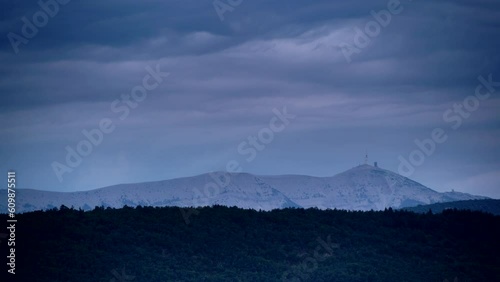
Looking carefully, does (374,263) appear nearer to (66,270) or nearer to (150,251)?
(150,251)

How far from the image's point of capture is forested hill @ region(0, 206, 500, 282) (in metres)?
87.9

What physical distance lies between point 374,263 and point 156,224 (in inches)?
934

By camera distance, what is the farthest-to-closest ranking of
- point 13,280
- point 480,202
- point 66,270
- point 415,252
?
1. point 480,202
2. point 415,252
3. point 66,270
4. point 13,280

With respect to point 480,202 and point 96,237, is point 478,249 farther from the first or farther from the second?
point 480,202

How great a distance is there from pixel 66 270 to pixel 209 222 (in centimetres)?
2329

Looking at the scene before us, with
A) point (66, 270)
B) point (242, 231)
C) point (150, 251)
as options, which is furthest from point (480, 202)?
point (66, 270)

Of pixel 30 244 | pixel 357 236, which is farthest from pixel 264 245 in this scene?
pixel 30 244

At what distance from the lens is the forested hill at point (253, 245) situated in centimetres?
8788

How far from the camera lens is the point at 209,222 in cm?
10400

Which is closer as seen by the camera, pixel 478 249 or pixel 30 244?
pixel 30 244

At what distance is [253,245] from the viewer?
99250mm

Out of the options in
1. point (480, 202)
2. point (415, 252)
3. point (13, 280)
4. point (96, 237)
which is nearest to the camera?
point (13, 280)

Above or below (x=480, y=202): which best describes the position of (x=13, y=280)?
below

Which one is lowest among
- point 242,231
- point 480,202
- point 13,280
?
point 13,280
